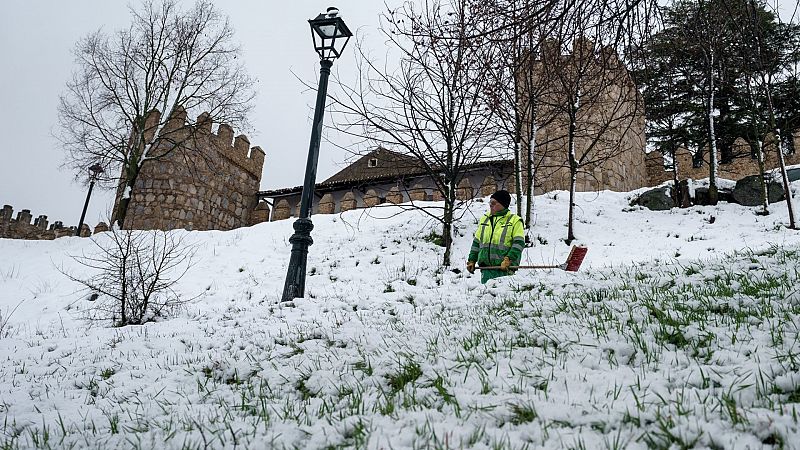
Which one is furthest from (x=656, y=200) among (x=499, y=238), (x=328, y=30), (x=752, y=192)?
(x=328, y=30)

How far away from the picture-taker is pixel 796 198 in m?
11.8

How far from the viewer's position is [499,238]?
21.9 feet

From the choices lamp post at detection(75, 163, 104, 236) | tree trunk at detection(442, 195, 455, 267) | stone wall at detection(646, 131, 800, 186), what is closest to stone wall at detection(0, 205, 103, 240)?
lamp post at detection(75, 163, 104, 236)

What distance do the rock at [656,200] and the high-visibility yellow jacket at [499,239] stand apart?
8.13 meters

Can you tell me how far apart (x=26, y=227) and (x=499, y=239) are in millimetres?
29704

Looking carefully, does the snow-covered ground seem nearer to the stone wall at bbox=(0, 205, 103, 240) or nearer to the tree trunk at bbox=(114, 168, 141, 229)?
the tree trunk at bbox=(114, 168, 141, 229)

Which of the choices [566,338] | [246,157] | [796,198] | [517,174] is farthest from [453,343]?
[246,157]

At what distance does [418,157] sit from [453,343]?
23.3 ft

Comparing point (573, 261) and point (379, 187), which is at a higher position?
point (379, 187)

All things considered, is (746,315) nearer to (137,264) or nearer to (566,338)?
(566,338)

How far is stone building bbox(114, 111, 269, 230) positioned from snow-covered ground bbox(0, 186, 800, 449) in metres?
12.3

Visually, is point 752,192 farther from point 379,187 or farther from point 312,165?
point 379,187

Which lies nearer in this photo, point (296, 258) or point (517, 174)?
point (296, 258)

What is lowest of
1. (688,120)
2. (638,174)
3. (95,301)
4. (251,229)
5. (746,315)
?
(95,301)
